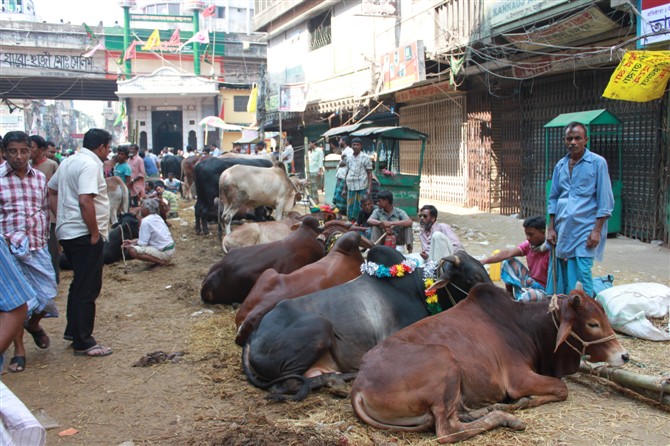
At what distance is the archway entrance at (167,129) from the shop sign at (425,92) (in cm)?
2446

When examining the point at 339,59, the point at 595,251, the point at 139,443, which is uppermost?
the point at 339,59

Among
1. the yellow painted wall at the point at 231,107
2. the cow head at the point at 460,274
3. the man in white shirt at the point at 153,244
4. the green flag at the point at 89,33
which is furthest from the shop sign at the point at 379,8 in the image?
the green flag at the point at 89,33

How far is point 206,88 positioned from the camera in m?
36.3

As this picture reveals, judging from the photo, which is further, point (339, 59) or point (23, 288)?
point (339, 59)

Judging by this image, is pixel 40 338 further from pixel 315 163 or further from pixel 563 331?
pixel 315 163

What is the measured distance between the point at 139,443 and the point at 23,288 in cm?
142

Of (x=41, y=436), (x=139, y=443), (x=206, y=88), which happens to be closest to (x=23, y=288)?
(x=41, y=436)

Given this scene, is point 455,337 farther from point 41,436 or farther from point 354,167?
point 354,167

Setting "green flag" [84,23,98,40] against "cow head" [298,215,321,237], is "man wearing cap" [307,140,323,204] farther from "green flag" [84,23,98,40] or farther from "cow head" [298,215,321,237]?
"green flag" [84,23,98,40]

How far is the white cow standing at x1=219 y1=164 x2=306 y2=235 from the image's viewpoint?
36.7 ft

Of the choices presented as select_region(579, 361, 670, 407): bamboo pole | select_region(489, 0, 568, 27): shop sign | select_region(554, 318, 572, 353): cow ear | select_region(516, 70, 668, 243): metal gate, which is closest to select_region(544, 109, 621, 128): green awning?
select_region(516, 70, 668, 243): metal gate

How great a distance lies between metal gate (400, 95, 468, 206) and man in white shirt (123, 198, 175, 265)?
7895 millimetres

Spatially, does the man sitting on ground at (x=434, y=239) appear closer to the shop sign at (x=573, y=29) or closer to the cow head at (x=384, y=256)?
the cow head at (x=384, y=256)

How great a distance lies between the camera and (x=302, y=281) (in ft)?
17.5
